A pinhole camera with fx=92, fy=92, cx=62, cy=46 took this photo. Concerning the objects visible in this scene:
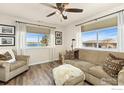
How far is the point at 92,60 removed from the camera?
2686 millimetres

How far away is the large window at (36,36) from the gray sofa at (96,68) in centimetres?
118

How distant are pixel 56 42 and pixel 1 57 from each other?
7.26ft

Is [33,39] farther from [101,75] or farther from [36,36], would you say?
[101,75]

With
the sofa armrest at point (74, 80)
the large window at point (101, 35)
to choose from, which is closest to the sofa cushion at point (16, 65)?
the sofa armrest at point (74, 80)

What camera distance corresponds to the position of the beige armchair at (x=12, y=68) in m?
2.02

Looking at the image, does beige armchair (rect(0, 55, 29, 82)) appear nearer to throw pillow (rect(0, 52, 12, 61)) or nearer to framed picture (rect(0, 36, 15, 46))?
throw pillow (rect(0, 52, 12, 61))

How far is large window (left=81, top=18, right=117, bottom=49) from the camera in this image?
8.36ft

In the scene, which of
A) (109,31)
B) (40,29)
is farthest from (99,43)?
(40,29)

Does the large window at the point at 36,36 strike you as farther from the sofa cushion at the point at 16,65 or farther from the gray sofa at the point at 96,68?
the gray sofa at the point at 96,68

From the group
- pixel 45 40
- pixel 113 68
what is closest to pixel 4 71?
pixel 45 40

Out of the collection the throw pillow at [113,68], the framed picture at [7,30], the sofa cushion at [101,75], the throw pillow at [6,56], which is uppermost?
the framed picture at [7,30]

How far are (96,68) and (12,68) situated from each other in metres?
1.96

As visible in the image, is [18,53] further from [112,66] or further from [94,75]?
[112,66]

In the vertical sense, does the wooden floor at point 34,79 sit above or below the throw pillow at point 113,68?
below
